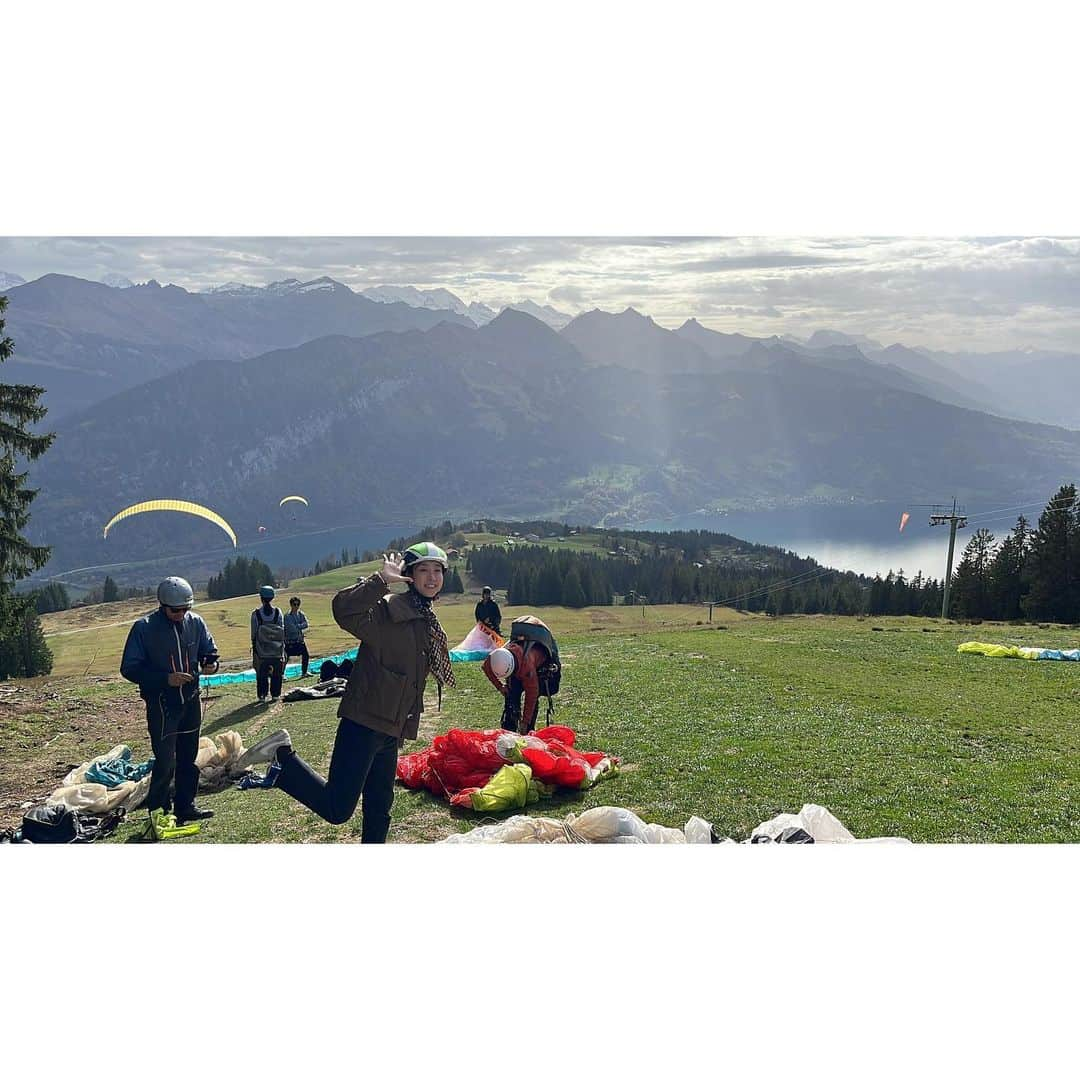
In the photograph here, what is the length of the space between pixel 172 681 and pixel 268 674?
16.4ft

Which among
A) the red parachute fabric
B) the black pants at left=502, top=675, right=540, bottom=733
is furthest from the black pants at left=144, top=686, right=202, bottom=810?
the black pants at left=502, top=675, right=540, bottom=733

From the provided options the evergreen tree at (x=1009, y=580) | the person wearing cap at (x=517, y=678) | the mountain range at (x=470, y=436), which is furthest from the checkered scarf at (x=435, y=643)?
the evergreen tree at (x=1009, y=580)

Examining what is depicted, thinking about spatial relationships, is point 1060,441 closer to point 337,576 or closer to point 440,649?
point 337,576

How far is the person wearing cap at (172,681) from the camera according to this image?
5.32 metres

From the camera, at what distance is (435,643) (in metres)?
4.34

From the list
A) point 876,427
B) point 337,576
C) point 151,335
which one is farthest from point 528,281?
point 876,427

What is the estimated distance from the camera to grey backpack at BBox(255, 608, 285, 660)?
32.4 ft

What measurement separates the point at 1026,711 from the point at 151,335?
2350 inches

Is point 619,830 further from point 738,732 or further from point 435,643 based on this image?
point 738,732

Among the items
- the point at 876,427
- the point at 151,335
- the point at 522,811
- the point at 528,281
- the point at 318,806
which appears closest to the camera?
the point at 318,806

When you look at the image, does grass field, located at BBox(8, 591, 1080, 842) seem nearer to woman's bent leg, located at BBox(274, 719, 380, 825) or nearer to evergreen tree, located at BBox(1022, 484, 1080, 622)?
woman's bent leg, located at BBox(274, 719, 380, 825)

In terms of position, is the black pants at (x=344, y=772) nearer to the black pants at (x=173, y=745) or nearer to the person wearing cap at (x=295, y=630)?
the black pants at (x=173, y=745)

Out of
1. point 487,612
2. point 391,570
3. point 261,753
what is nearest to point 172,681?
point 261,753

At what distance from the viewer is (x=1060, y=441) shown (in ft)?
256
